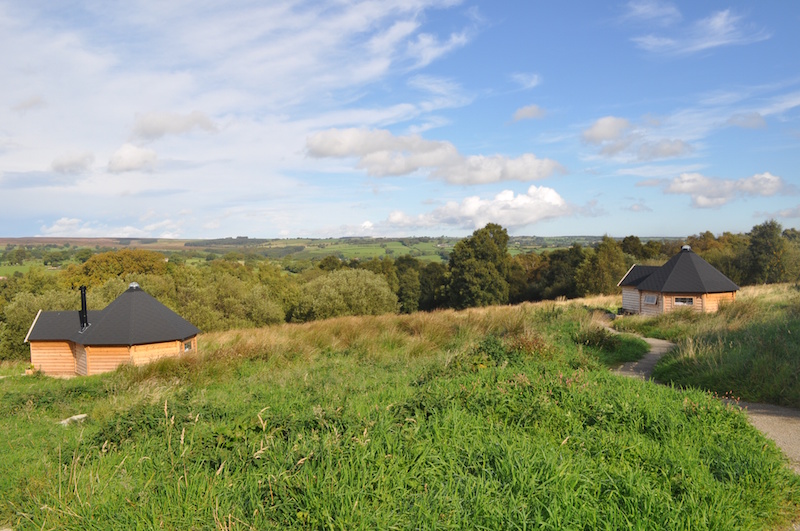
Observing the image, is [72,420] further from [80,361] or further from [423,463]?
[80,361]

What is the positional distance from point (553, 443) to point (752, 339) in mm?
7782

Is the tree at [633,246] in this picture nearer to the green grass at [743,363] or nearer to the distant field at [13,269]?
the green grass at [743,363]

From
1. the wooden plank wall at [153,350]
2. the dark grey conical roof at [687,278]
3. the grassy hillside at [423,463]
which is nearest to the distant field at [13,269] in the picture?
the wooden plank wall at [153,350]

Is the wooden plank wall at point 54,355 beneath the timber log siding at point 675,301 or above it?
beneath

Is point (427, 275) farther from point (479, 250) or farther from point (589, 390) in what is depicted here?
point (589, 390)

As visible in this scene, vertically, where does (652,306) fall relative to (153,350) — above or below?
above

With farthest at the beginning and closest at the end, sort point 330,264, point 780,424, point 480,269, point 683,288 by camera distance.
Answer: point 330,264
point 480,269
point 683,288
point 780,424

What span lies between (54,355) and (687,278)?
100.0 ft

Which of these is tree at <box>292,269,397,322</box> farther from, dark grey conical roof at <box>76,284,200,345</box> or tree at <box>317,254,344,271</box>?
dark grey conical roof at <box>76,284,200,345</box>

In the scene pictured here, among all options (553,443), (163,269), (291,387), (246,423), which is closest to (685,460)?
(553,443)

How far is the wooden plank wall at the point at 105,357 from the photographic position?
65.0ft

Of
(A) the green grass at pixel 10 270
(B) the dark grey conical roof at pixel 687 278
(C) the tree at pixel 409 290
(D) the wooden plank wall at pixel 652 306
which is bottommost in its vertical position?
(C) the tree at pixel 409 290

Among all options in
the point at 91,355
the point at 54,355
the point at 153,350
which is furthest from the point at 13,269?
the point at 153,350

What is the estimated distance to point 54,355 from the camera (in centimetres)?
2217
